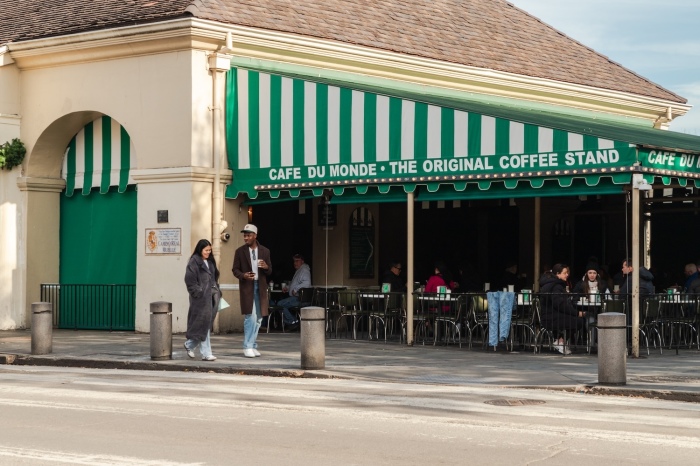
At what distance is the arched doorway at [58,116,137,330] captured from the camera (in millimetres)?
24375

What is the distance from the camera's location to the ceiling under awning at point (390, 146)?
1866cm

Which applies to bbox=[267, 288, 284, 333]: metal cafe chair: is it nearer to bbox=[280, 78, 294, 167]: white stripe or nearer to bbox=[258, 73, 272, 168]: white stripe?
bbox=[258, 73, 272, 168]: white stripe

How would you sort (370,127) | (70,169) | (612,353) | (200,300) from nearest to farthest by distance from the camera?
(612,353) → (200,300) → (370,127) → (70,169)

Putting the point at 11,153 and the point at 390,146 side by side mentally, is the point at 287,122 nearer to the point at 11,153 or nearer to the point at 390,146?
the point at 390,146

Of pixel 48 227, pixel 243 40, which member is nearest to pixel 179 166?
pixel 243 40

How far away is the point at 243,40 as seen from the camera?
23.1 m

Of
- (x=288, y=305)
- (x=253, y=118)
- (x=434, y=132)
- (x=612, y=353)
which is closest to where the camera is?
(x=612, y=353)

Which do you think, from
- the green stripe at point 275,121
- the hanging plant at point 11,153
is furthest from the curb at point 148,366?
the hanging plant at point 11,153

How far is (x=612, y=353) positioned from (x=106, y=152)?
13431mm

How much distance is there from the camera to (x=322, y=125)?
2208cm

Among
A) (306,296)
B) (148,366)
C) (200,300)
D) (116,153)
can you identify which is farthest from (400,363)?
(116,153)

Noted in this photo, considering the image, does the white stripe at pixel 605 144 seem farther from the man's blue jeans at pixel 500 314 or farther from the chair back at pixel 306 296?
the chair back at pixel 306 296

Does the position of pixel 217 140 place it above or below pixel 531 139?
above

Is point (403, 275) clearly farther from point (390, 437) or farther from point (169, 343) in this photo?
point (390, 437)
